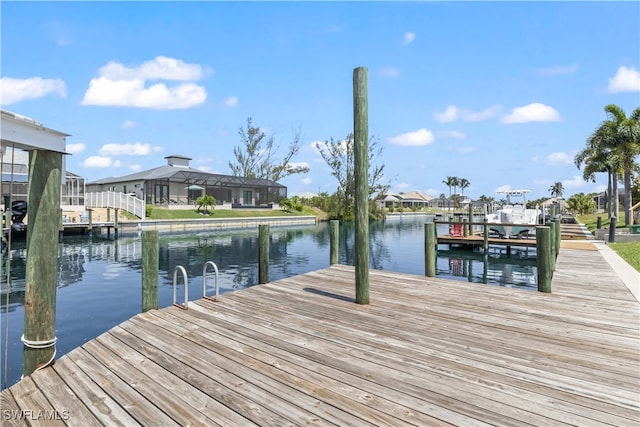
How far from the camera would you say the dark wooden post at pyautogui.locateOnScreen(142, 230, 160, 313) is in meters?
5.82

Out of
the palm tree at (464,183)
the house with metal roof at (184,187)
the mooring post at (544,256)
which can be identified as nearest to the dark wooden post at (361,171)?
the mooring post at (544,256)

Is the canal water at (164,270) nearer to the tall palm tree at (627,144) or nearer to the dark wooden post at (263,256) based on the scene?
the dark wooden post at (263,256)

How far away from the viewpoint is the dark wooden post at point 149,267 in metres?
5.82

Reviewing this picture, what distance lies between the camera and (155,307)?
594 cm

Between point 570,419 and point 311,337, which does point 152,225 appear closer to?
point 311,337

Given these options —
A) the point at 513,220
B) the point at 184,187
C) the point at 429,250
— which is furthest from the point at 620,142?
the point at 184,187

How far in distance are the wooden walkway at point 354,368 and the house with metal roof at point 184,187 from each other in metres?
38.0

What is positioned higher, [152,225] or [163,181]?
[163,181]

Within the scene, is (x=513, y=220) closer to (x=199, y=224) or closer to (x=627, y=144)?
(x=627, y=144)

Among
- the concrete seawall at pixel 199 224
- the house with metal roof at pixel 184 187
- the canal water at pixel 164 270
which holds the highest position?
the house with metal roof at pixel 184 187

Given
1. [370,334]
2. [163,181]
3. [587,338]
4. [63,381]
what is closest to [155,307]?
[63,381]

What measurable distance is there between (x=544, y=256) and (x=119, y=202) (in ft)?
110

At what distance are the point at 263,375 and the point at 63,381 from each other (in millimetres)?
1868

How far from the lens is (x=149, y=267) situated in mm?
5809
